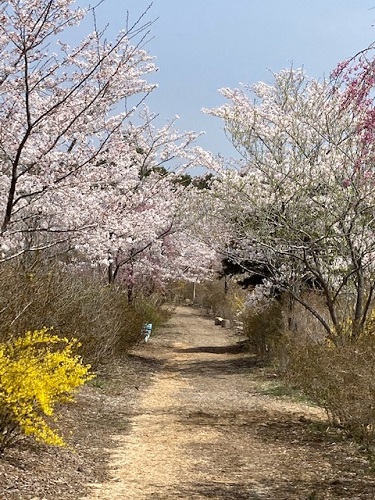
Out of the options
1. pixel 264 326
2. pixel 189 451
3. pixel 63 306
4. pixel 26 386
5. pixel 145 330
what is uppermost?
pixel 63 306

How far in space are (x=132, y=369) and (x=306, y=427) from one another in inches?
269

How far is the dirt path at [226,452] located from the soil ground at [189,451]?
11mm

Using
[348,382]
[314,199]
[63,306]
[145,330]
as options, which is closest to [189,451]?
[348,382]

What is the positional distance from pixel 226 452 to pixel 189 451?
16.1 inches

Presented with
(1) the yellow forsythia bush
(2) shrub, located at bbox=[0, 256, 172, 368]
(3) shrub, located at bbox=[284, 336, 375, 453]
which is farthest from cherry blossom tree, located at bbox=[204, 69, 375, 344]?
(1) the yellow forsythia bush

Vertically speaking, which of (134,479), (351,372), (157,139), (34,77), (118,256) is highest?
(157,139)

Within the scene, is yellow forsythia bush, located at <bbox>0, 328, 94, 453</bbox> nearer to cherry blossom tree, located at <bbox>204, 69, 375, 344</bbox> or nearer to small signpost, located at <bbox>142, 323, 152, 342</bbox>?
cherry blossom tree, located at <bbox>204, 69, 375, 344</bbox>

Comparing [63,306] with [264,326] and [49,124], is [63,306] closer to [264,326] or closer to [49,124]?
[49,124]

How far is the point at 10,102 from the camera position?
25.0ft

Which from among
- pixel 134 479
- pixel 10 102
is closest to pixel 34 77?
pixel 10 102

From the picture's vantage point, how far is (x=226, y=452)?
743 centimetres

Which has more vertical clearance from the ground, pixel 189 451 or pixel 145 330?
pixel 145 330

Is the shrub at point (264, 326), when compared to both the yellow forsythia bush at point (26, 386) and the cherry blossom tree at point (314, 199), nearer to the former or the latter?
the cherry blossom tree at point (314, 199)

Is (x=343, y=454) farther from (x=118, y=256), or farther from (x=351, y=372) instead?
(x=118, y=256)
